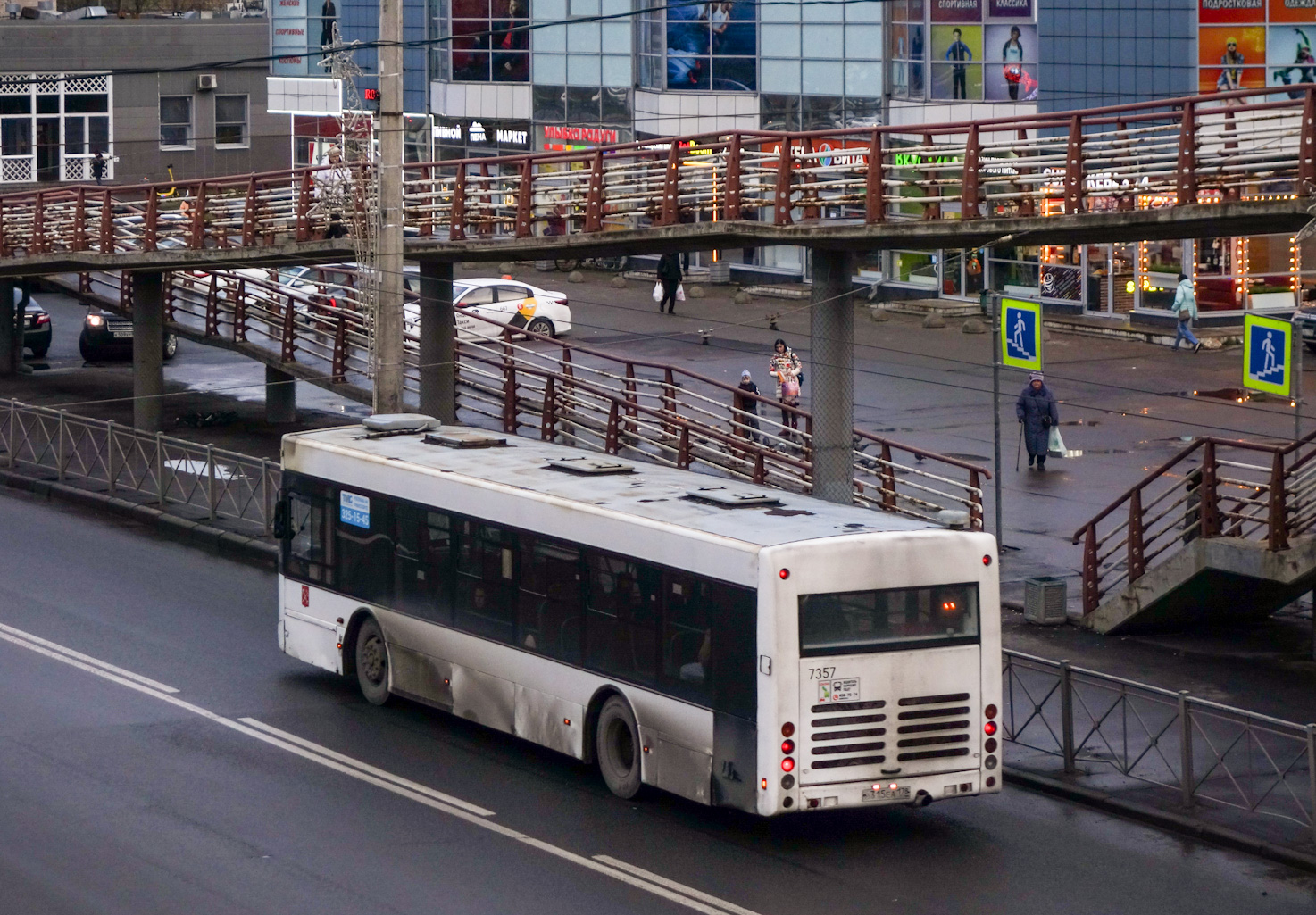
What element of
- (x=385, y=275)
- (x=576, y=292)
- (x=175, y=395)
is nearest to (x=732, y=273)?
(x=576, y=292)

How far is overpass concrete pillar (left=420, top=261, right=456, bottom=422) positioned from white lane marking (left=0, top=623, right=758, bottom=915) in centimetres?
783

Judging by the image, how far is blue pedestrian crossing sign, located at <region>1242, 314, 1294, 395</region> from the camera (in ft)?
60.8

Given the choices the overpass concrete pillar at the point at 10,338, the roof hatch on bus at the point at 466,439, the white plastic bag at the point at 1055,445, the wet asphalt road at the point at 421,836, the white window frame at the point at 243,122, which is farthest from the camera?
the white window frame at the point at 243,122

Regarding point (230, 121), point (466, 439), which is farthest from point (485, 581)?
point (230, 121)

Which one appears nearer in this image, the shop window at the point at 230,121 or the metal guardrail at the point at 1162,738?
the metal guardrail at the point at 1162,738

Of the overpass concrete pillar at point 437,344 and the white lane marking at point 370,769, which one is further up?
the overpass concrete pillar at point 437,344

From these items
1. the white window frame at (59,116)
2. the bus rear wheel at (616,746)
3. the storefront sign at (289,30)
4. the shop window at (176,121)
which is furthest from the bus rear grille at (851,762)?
the storefront sign at (289,30)

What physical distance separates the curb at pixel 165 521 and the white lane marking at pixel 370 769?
7.27m

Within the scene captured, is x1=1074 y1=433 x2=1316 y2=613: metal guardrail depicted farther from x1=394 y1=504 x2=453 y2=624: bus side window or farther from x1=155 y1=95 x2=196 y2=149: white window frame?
x1=155 y1=95 x2=196 y2=149: white window frame

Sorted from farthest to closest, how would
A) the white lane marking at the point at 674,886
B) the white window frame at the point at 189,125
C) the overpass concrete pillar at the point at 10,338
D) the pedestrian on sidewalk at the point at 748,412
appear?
the white window frame at the point at 189,125
the overpass concrete pillar at the point at 10,338
the pedestrian on sidewalk at the point at 748,412
the white lane marking at the point at 674,886

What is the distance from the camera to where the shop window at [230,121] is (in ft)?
208


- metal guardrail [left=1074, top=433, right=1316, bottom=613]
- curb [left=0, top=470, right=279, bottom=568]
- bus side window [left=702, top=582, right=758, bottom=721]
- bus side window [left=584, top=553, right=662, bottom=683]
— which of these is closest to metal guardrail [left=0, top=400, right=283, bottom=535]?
curb [left=0, top=470, right=279, bottom=568]

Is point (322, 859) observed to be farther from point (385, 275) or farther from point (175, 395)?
point (175, 395)

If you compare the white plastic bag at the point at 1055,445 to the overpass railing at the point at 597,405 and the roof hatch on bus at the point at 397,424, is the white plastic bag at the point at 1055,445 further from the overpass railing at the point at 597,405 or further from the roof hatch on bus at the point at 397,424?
the roof hatch on bus at the point at 397,424
